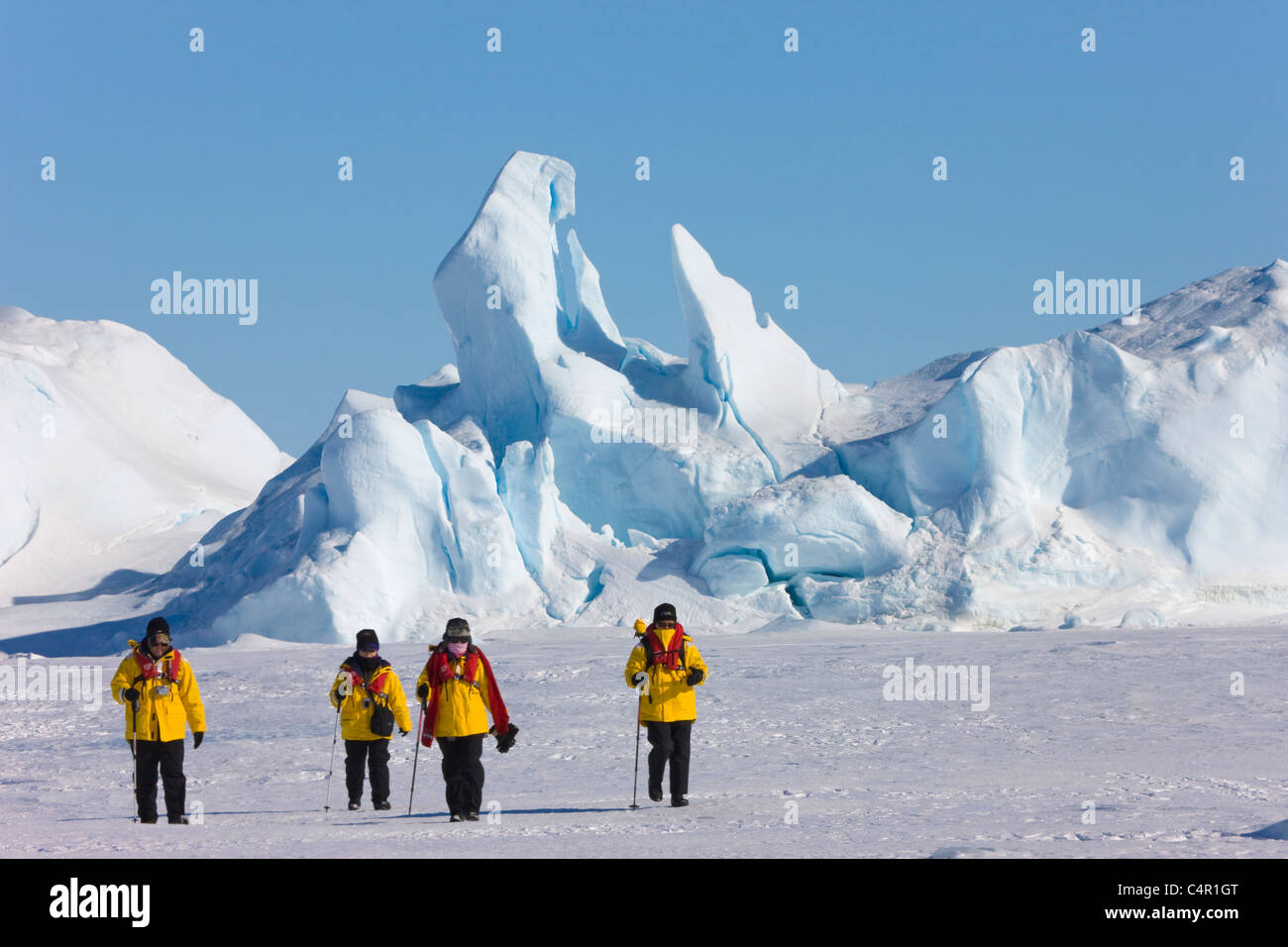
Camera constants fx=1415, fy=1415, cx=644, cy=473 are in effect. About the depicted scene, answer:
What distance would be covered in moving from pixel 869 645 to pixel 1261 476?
8306 millimetres

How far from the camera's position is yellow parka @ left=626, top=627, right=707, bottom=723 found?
24.2 ft

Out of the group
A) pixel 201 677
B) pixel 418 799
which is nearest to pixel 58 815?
pixel 418 799

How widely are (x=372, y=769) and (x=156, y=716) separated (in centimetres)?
119

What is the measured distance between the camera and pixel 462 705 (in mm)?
7047

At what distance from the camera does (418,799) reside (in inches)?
324

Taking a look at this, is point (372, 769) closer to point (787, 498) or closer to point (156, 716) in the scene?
point (156, 716)

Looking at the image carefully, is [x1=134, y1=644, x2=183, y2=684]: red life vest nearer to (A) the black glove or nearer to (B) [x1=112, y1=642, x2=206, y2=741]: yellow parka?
(B) [x1=112, y1=642, x2=206, y2=741]: yellow parka

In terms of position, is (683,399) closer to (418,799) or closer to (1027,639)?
(1027,639)

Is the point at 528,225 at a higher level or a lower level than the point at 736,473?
higher
